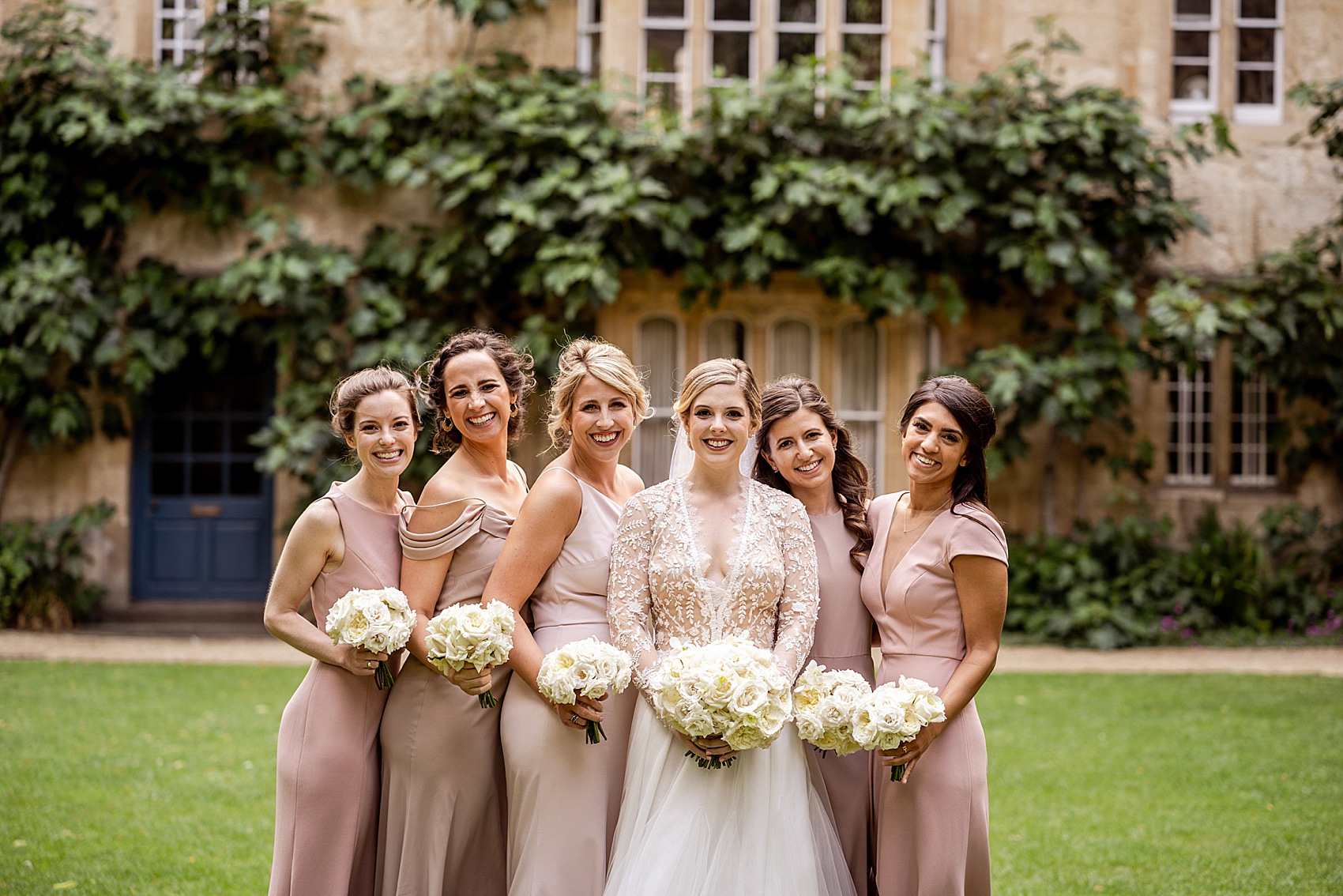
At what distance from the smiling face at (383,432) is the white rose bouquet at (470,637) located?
0.61m

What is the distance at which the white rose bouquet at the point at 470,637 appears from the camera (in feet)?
10.5

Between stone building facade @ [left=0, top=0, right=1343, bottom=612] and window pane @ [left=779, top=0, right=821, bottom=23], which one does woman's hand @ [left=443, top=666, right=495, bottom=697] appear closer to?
stone building facade @ [left=0, top=0, right=1343, bottom=612]

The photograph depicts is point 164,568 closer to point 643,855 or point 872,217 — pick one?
point 872,217

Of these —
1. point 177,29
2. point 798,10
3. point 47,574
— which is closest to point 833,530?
point 798,10

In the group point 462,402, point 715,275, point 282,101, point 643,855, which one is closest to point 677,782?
point 643,855

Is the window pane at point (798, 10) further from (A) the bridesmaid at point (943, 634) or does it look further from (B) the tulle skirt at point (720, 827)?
(B) the tulle skirt at point (720, 827)

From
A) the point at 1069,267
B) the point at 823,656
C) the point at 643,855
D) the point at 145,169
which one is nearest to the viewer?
the point at 643,855

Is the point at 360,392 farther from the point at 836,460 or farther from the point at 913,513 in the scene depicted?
the point at 913,513

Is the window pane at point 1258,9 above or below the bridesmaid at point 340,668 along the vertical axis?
above

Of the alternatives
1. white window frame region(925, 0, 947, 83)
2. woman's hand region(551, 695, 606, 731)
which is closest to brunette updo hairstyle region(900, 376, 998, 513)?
woman's hand region(551, 695, 606, 731)

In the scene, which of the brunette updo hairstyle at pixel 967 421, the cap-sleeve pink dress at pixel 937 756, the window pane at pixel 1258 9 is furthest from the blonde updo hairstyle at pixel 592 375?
the window pane at pixel 1258 9

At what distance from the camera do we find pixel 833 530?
3.74 m

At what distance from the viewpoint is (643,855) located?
3178 millimetres

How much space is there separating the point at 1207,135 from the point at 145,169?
10.3m
